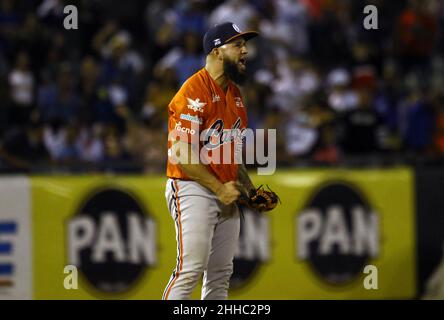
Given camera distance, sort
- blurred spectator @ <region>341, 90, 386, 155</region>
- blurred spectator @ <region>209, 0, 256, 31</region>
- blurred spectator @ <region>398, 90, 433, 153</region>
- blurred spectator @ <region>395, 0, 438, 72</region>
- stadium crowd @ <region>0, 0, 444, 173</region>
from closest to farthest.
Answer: stadium crowd @ <region>0, 0, 444, 173</region> → blurred spectator @ <region>341, 90, 386, 155</region> → blurred spectator @ <region>398, 90, 433, 153</region> → blurred spectator @ <region>209, 0, 256, 31</region> → blurred spectator @ <region>395, 0, 438, 72</region>

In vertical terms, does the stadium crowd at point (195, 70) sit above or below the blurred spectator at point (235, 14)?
below

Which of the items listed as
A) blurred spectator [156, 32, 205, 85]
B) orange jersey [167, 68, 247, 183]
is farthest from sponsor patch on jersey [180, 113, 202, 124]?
blurred spectator [156, 32, 205, 85]

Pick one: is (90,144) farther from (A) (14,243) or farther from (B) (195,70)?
(A) (14,243)

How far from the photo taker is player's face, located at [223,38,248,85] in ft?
22.3

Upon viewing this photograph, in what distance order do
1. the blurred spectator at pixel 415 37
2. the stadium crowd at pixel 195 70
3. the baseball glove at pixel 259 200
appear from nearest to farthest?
the baseball glove at pixel 259 200 < the stadium crowd at pixel 195 70 < the blurred spectator at pixel 415 37

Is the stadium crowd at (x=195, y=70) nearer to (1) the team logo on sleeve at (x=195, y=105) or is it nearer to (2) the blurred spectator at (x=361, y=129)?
(2) the blurred spectator at (x=361, y=129)

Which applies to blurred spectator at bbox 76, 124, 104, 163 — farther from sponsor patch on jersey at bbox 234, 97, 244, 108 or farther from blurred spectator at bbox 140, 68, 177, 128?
sponsor patch on jersey at bbox 234, 97, 244, 108

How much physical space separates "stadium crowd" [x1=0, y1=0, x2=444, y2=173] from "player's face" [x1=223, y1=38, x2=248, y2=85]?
3.64 meters

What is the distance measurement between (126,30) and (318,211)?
4914mm

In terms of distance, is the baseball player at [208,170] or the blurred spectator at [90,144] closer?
the baseball player at [208,170]

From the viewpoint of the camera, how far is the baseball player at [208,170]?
661cm

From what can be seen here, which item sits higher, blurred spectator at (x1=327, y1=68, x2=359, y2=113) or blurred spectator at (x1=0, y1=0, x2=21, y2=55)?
blurred spectator at (x1=0, y1=0, x2=21, y2=55)

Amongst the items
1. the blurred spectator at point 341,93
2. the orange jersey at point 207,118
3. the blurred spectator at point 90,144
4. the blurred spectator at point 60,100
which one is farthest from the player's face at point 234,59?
the blurred spectator at point 341,93

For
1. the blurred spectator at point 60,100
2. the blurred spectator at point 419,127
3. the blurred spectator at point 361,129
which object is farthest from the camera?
the blurred spectator at point 419,127
